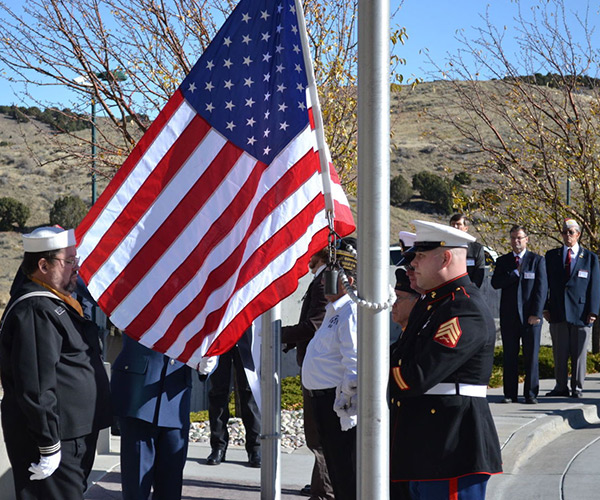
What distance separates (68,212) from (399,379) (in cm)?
4782

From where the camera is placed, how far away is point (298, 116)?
4.17 meters

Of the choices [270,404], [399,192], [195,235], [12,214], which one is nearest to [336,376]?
[270,404]

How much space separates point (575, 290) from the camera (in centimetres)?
1105

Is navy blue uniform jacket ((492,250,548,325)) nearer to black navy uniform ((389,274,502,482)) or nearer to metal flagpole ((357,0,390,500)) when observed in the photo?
black navy uniform ((389,274,502,482))

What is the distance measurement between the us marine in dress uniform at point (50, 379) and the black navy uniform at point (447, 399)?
169 centimetres

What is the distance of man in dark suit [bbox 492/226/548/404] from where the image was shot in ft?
34.3

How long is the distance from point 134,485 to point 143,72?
7735 millimetres

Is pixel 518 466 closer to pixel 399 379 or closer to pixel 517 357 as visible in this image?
pixel 517 357

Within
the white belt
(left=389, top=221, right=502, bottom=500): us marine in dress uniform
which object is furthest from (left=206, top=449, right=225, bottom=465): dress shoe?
the white belt

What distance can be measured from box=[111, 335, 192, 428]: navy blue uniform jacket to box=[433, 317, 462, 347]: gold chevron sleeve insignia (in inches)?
77.7

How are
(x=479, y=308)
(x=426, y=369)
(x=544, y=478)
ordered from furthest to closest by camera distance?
(x=544, y=478) < (x=479, y=308) < (x=426, y=369)

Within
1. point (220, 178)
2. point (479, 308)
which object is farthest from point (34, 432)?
point (479, 308)

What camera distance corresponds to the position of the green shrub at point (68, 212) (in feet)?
160

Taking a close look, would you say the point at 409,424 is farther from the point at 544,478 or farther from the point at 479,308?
the point at 544,478
